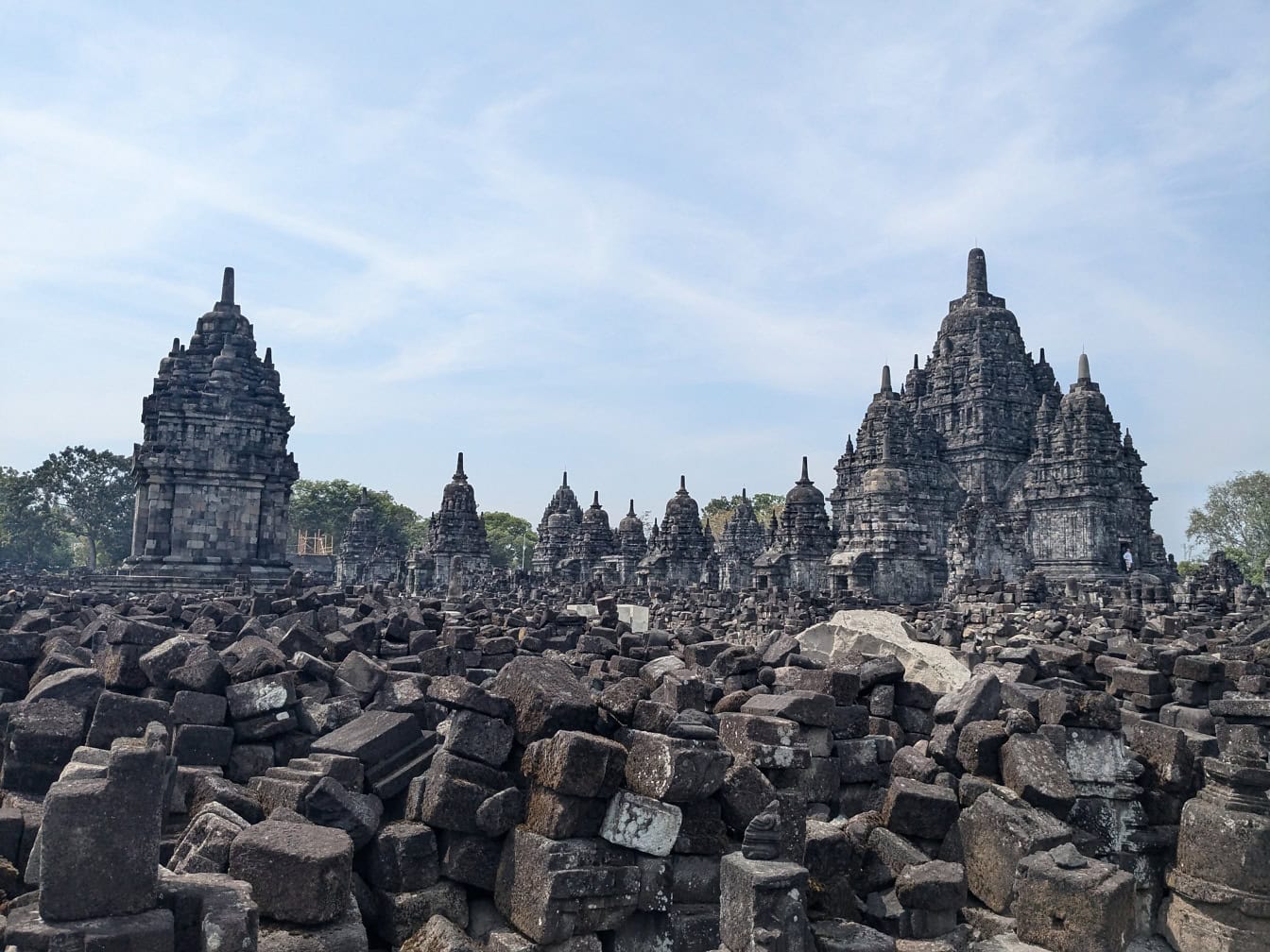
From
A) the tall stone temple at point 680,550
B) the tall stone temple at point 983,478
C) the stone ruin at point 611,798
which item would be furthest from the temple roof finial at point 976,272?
the stone ruin at point 611,798

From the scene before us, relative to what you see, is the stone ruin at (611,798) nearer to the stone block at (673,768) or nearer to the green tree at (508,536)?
the stone block at (673,768)

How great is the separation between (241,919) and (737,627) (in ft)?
55.6

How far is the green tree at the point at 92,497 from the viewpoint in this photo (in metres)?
64.0

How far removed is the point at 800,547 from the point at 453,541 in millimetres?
16264

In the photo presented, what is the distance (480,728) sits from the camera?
524 cm

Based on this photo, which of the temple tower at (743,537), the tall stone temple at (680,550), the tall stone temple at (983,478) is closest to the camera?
the tall stone temple at (983,478)

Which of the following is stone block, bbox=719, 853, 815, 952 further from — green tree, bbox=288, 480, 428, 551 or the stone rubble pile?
green tree, bbox=288, 480, 428, 551

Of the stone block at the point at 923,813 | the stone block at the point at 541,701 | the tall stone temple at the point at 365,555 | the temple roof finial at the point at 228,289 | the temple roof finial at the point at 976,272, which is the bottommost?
the stone block at the point at 923,813

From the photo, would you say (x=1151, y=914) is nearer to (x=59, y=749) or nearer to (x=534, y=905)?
(x=534, y=905)

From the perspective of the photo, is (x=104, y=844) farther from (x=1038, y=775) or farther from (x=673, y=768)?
(x=1038, y=775)

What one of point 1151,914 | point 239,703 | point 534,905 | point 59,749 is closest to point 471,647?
point 239,703

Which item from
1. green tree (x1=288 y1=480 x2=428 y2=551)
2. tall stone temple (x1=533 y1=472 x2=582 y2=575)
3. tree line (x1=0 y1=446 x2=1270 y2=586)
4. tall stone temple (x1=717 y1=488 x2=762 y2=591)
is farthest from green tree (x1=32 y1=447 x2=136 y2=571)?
tall stone temple (x1=717 y1=488 x2=762 y2=591)

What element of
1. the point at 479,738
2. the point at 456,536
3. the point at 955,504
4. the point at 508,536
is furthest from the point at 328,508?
the point at 479,738

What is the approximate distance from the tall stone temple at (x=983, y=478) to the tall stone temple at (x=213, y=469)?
17061 mm
